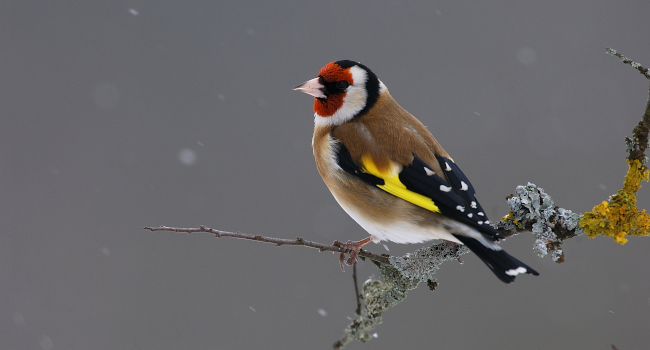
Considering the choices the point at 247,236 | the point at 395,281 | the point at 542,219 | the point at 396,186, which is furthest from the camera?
the point at 396,186

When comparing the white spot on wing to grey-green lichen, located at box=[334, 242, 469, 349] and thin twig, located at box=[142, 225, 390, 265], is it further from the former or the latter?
thin twig, located at box=[142, 225, 390, 265]

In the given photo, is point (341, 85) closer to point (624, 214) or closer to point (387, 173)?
point (387, 173)

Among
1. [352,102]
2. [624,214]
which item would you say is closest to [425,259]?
[624,214]

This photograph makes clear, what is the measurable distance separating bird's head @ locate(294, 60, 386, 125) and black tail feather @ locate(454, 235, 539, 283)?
1.01 m

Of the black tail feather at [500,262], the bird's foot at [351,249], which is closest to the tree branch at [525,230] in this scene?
the black tail feather at [500,262]

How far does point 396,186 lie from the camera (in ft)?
9.26

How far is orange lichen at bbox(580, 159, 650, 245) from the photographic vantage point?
228 centimetres

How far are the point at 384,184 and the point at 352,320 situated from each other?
30.5 inches

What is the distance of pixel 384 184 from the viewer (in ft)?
9.35

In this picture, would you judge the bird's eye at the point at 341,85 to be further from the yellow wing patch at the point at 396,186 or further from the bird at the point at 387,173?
the yellow wing patch at the point at 396,186

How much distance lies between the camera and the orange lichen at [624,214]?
2.28m

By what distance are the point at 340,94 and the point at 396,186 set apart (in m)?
0.70

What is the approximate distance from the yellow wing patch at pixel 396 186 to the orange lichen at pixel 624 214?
725 millimetres

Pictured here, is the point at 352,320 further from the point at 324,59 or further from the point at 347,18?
the point at 347,18
